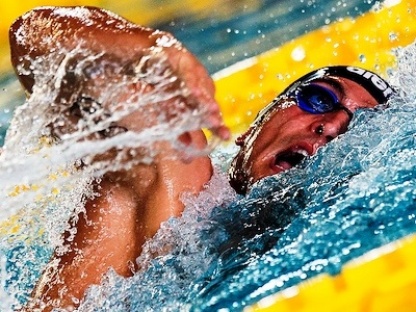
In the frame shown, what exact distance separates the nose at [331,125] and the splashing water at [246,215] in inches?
1.5

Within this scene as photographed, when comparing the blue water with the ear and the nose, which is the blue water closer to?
the nose

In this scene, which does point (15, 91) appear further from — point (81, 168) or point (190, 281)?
point (190, 281)

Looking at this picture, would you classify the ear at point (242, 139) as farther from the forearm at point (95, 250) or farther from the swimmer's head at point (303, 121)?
the forearm at point (95, 250)

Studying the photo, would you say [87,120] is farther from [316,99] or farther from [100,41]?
[316,99]

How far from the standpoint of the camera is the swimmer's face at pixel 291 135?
1.26 m

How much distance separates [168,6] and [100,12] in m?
0.83

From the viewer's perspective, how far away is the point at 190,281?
2.81ft

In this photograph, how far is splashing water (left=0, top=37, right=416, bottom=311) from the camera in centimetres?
81

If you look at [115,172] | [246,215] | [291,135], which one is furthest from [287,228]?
[291,135]

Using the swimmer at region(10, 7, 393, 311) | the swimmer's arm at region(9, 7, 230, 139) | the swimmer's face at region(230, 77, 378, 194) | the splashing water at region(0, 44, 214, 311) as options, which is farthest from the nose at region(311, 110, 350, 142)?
the swimmer's arm at region(9, 7, 230, 139)

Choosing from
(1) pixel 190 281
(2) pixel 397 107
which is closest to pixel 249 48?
(2) pixel 397 107

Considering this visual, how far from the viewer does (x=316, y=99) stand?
1314 mm

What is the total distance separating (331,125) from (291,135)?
8 cm

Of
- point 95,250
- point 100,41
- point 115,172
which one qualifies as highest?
point 100,41
